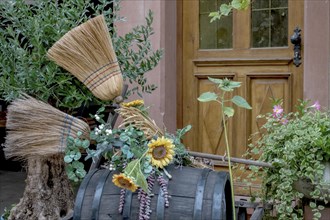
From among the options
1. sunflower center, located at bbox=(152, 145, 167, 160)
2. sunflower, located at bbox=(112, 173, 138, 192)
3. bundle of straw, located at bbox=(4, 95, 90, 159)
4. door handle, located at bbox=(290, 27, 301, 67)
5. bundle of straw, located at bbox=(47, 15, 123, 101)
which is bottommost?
sunflower, located at bbox=(112, 173, 138, 192)

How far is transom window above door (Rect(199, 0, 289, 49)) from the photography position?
439 centimetres

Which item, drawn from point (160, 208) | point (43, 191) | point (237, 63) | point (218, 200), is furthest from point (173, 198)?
point (237, 63)

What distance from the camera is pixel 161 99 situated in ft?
15.0

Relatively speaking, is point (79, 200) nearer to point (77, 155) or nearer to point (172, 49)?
point (77, 155)

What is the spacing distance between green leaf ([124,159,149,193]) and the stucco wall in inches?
84.8

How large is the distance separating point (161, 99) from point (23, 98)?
5.99 ft

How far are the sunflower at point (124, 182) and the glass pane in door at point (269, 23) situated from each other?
2445mm

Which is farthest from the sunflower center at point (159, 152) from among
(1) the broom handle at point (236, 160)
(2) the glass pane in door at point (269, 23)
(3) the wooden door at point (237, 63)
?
(2) the glass pane in door at point (269, 23)

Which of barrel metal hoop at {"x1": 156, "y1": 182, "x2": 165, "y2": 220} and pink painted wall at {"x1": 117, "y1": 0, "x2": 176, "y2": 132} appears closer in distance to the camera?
barrel metal hoop at {"x1": 156, "y1": 182, "x2": 165, "y2": 220}

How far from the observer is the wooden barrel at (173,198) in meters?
2.38

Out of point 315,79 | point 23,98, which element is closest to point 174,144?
point 23,98

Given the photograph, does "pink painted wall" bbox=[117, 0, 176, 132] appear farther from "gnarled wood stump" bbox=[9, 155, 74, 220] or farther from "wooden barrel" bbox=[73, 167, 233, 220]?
"wooden barrel" bbox=[73, 167, 233, 220]

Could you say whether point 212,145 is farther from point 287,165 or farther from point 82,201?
point 82,201

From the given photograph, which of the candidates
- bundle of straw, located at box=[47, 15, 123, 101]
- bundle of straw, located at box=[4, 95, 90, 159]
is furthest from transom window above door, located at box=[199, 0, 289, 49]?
bundle of straw, located at box=[4, 95, 90, 159]
